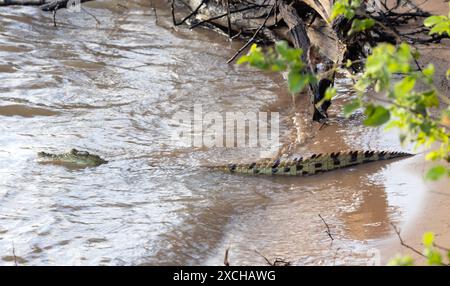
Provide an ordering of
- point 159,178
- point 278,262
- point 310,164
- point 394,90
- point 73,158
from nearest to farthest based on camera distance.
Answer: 1. point 394,90
2. point 278,262
3. point 310,164
4. point 159,178
5. point 73,158

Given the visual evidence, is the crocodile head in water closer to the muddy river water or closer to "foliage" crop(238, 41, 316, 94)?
the muddy river water

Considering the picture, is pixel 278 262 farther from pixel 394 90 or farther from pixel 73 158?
pixel 73 158

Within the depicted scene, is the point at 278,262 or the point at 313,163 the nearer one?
the point at 278,262

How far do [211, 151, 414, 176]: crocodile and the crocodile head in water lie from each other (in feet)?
4.28

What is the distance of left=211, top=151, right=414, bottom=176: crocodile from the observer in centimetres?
560

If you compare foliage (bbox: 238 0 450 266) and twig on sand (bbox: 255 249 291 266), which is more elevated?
foliage (bbox: 238 0 450 266)

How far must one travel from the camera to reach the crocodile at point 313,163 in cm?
560

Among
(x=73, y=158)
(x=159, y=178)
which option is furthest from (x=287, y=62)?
(x=73, y=158)

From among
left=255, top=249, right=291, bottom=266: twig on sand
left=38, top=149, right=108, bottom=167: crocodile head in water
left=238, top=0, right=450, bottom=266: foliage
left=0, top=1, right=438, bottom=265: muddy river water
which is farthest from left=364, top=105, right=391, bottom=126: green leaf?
left=38, top=149, right=108, bottom=167: crocodile head in water

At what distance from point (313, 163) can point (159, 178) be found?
4.49ft

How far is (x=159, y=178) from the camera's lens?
5715mm

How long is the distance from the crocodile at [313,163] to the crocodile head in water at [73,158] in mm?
1303

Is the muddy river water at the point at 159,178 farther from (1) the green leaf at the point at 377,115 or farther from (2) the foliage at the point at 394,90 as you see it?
(1) the green leaf at the point at 377,115
